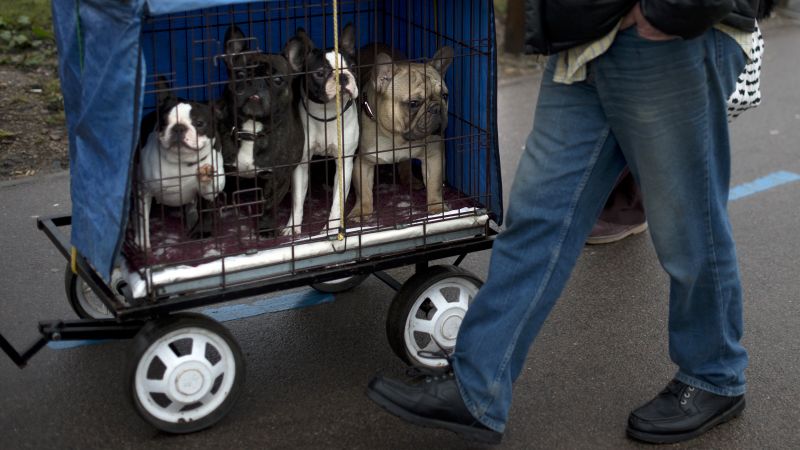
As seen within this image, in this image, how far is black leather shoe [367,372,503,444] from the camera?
3.04 meters

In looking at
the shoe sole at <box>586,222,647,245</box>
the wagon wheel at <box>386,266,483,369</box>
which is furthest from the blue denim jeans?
the shoe sole at <box>586,222,647,245</box>

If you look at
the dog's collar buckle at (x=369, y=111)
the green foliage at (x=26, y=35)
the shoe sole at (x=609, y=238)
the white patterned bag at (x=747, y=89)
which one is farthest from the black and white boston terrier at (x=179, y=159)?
the green foliage at (x=26, y=35)

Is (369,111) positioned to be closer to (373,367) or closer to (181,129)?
(181,129)

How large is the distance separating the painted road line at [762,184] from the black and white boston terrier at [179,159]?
3.14 m

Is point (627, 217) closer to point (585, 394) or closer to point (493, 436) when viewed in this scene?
point (585, 394)

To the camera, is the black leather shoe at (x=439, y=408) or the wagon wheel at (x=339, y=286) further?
the wagon wheel at (x=339, y=286)

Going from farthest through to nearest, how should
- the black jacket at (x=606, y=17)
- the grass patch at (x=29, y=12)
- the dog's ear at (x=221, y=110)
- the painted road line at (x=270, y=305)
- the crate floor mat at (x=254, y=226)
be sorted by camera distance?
the grass patch at (x=29, y=12) < the painted road line at (x=270, y=305) < the dog's ear at (x=221, y=110) < the crate floor mat at (x=254, y=226) < the black jacket at (x=606, y=17)

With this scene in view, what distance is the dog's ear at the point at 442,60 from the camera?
357 centimetres

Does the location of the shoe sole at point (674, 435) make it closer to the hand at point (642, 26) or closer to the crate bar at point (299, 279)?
the crate bar at point (299, 279)

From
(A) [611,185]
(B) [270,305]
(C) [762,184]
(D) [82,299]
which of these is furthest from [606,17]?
(C) [762,184]

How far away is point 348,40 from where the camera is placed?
365 cm

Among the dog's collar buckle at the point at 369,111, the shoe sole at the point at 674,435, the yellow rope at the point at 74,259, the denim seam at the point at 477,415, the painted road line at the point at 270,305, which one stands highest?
the dog's collar buckle at the point at 369,111

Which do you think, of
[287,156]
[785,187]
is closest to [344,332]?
[287,156]

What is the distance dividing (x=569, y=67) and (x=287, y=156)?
1.10m
